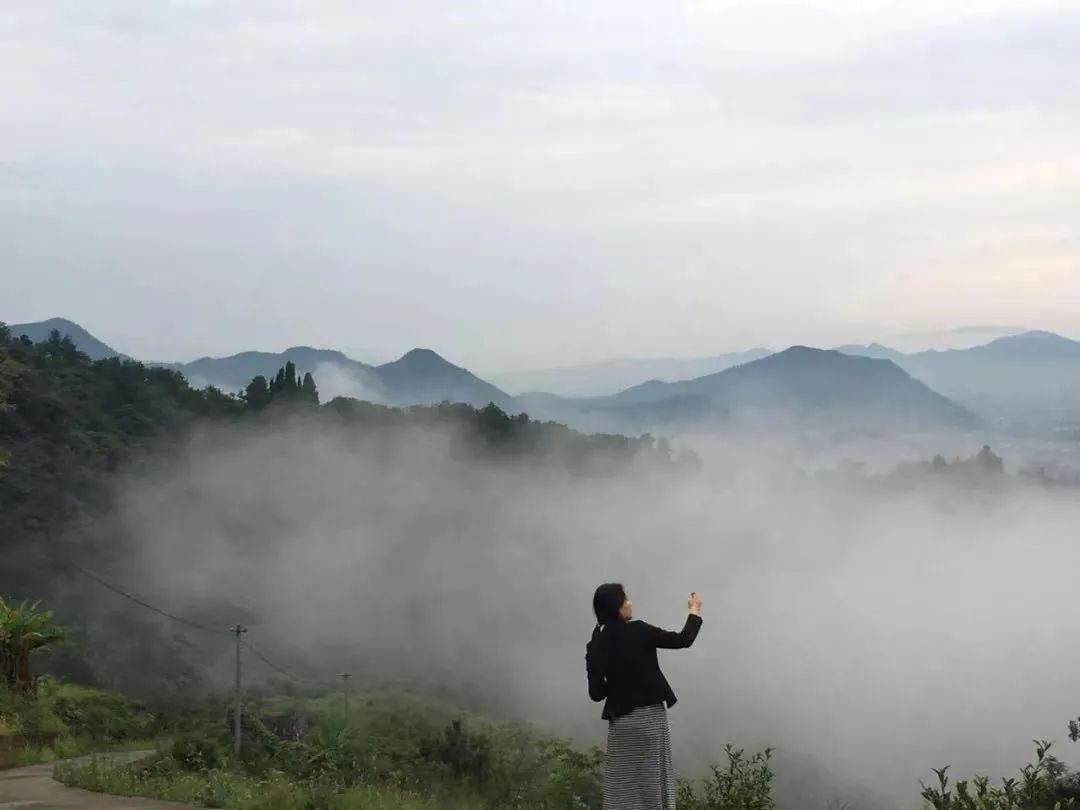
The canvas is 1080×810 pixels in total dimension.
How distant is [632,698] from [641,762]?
0.42 m

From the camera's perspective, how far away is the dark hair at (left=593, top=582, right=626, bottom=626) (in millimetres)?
7059

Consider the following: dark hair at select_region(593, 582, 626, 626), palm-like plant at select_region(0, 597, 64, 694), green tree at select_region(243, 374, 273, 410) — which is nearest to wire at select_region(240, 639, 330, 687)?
green tree at select_region(243, 374, 273, 410)

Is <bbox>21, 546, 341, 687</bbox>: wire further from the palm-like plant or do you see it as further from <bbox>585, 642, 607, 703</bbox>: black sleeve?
<bbox>585, 642, 607, 703</bbox>: black sleeve

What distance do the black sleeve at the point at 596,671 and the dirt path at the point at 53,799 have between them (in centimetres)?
439

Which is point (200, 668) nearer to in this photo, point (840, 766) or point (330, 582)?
point (330, 582)

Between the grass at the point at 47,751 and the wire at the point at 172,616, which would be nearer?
the grass at the point at 47,751

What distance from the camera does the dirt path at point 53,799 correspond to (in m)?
9.60

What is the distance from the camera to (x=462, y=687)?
90.2 m

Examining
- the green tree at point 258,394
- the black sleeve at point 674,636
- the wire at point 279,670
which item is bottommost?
the wire at point 279,670

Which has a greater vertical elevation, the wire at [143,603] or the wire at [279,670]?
the wire at [143,603]

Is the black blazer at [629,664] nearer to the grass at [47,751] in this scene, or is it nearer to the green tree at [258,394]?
the grass at [47,751]

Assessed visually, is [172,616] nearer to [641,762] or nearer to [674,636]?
[641,762]

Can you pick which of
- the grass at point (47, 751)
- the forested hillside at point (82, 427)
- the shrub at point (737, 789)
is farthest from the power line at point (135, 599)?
the shrub at point (737, 789)

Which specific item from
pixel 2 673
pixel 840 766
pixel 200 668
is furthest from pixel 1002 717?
pixel 2 673
